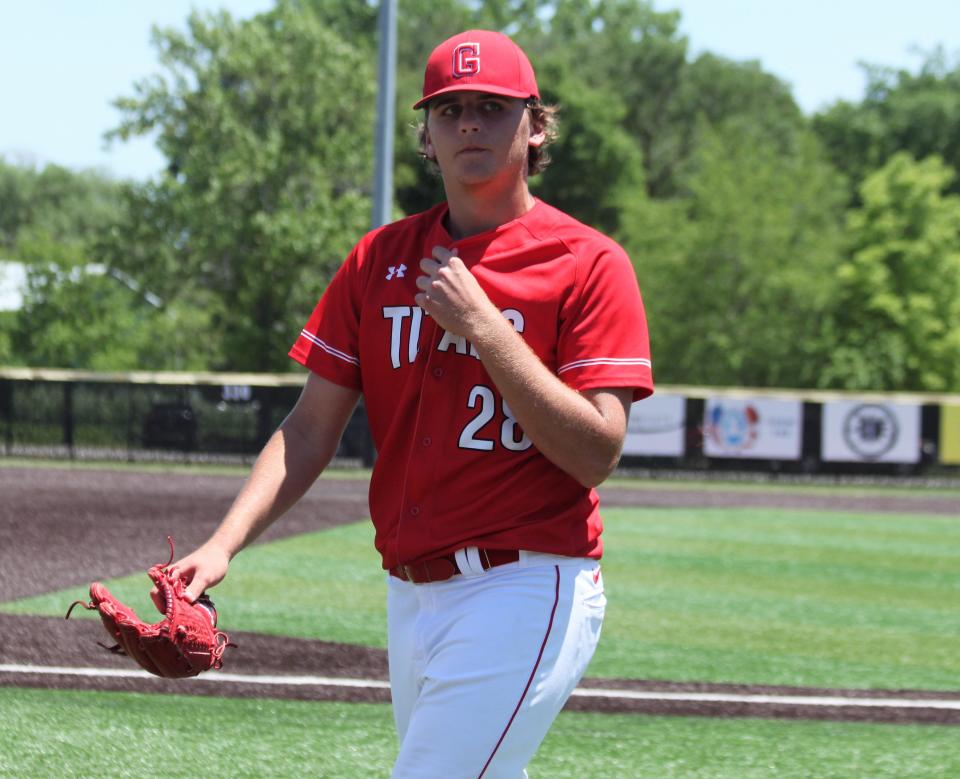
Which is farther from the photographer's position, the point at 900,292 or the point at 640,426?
the point at 900,292

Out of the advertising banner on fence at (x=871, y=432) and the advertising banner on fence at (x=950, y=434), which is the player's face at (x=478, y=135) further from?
the advertising banner on fence at (x=950, y=434)

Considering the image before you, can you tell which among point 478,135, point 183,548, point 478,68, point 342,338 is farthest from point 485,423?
point 183,548

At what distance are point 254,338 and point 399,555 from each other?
35745mm

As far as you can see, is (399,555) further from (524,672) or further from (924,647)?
(924,647)

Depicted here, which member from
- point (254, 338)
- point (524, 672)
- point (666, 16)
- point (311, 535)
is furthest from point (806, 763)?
point (666, 16)

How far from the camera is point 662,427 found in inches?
1030

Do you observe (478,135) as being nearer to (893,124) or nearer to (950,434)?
(950,434)

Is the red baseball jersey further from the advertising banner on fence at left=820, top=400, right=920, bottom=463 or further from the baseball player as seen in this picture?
the advertising banner on fence at left=820, top=400, right=920, bottom=463

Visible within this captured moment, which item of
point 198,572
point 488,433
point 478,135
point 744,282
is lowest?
point 198,572

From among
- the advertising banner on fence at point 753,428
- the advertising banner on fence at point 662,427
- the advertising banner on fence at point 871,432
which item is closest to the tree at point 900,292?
the advertising banner on fence at point 871,432

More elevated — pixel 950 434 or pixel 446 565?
pixel 446 565

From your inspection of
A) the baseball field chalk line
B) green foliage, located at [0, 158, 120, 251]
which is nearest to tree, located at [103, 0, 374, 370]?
the baseball field chalk line

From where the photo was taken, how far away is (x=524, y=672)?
2.69 m

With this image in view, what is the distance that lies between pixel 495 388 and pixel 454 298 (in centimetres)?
24
